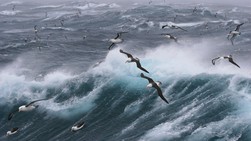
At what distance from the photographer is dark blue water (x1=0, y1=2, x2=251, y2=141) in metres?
30.9

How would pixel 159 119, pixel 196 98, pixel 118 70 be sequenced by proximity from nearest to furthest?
1. pixel 159 119
2. pixel 196 98
3. pixel 118 70

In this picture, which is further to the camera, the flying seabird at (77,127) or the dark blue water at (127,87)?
the flying seabird at (77,127)

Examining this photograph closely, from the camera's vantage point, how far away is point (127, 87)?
40.5 m

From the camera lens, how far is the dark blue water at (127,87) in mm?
30906

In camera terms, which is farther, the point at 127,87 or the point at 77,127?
the point at 127,87

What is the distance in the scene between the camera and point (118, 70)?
4344 centimetres

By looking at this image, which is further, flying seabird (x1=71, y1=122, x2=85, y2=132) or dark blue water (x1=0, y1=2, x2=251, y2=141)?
flying seabird (x1=71, y1=122, x2=85, y2=132)

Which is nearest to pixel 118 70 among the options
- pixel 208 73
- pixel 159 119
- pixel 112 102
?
pixel 112 102

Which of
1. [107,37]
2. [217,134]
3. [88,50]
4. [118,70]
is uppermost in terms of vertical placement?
[107,37]

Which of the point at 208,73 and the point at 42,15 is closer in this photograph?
the point at 208,73

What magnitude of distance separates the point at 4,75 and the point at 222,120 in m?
27.0

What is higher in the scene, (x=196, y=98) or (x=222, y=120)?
(x=196, y=98)

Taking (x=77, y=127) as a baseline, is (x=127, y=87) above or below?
above

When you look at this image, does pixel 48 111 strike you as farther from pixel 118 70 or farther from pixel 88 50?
pixel 88 50
